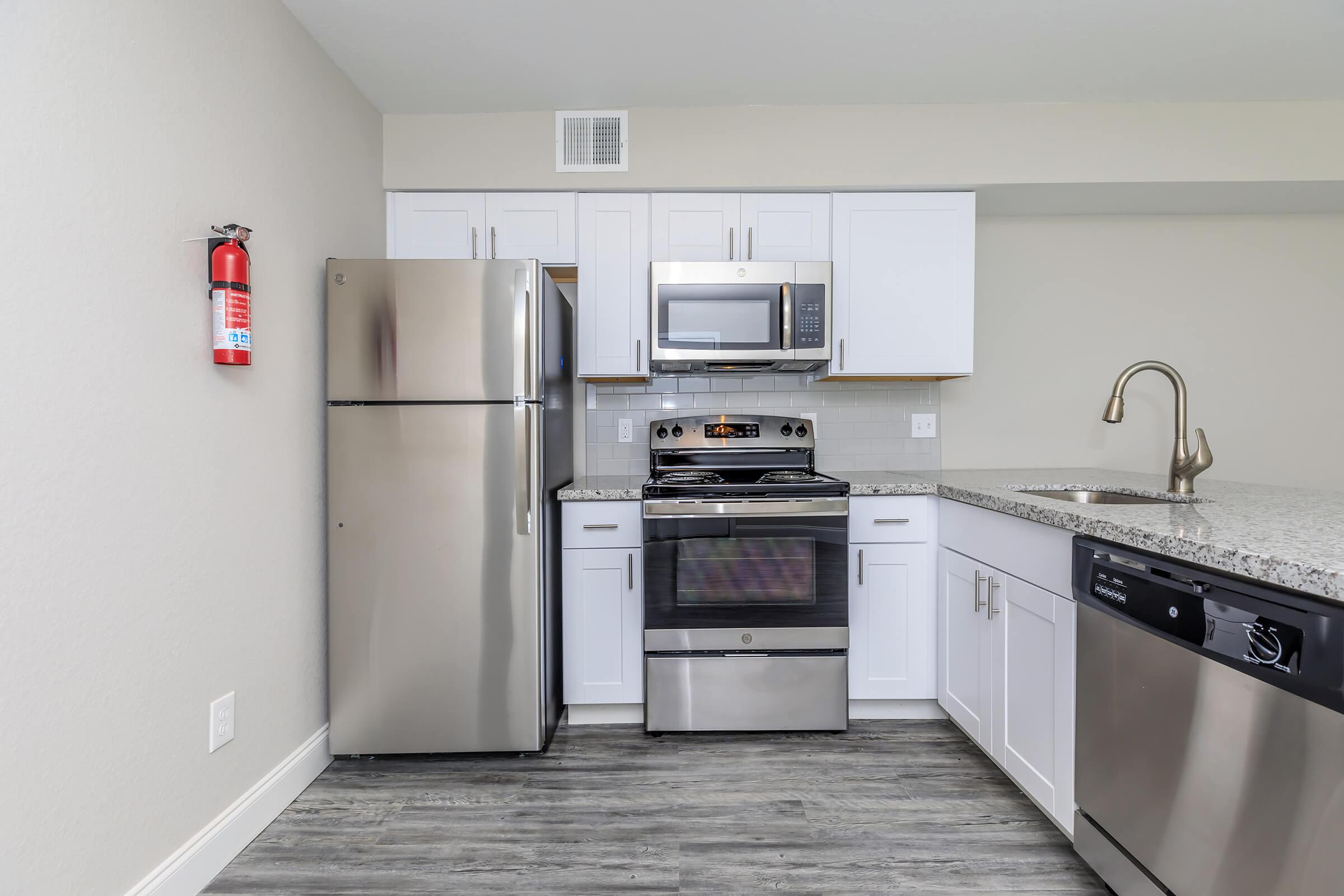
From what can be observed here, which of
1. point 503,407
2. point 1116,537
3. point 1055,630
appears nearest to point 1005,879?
point 1055,630

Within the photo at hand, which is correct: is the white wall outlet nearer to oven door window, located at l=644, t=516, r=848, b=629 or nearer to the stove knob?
oven door window, located at l=644, t=516, r=848, b=629

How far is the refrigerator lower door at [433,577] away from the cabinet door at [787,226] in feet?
4.06

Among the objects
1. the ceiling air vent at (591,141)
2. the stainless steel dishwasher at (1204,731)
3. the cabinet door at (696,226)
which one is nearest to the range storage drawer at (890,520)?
the stainless steel dishwasher at (1204,731)

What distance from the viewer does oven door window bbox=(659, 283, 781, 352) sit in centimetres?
252

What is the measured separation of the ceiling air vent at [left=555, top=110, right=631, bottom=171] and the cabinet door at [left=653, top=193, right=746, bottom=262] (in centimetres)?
23

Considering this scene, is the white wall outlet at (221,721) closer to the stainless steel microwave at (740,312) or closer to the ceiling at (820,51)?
the stainless steel microwave at (740,312)

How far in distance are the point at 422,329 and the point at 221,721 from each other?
121 centimetres

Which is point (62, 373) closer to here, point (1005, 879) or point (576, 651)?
point (576, 651)

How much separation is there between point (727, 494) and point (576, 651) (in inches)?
32.5

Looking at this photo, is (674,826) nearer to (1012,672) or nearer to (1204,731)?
(1012,672)

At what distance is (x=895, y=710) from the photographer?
2447 millimetres

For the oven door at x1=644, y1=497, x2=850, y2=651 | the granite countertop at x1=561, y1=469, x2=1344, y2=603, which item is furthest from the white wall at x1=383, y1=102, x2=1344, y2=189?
the oven door at x1=644, y1=497, x2=850, y2=651

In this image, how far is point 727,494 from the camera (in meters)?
2.25

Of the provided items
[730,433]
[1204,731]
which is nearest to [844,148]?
[730,433]
